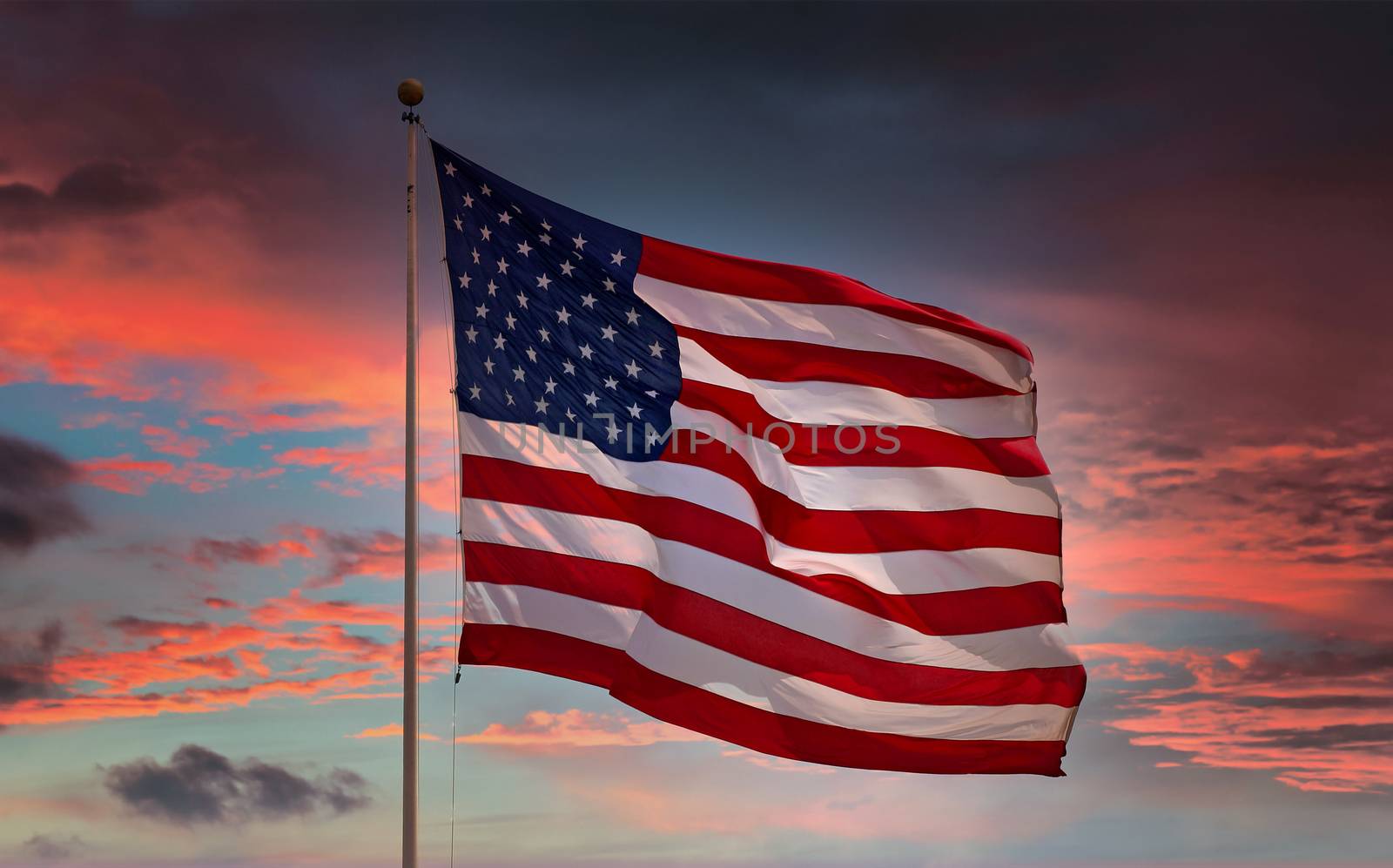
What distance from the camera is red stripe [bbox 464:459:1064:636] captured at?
1434 centimetres

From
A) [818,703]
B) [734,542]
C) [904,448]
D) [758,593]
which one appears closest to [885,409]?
[904,448]

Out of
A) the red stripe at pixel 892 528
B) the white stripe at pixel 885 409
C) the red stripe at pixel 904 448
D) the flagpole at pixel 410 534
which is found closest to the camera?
the flagpole at pixel 410 534

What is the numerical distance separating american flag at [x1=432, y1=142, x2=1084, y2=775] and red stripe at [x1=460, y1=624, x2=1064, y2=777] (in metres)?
0.03

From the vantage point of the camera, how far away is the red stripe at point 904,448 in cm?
1573

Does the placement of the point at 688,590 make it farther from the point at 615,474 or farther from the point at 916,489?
the point at 916,489

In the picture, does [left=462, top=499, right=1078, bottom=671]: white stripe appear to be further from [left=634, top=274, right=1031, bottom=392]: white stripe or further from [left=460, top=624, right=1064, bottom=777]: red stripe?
[left=634, top=274, right=1031, bottom=392]: white stripe

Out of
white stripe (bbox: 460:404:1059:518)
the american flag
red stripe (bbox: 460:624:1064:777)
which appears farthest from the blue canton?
red stripe (bbox: 460:624:1064:777)

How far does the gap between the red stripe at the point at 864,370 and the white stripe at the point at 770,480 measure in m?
0.89

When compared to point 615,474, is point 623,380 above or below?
above

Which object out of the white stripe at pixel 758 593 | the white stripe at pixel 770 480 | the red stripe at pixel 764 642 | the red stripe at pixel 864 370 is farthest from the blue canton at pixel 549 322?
the red stripe at pixel 764 642

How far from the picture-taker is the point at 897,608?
1558 centimetres

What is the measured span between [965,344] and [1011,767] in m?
4.80

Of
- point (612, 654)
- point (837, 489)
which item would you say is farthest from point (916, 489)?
point (612, 654)

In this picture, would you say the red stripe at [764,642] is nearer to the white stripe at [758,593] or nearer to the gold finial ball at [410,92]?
the white stripe at [758,593]
